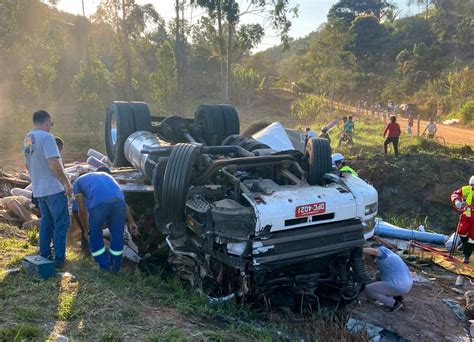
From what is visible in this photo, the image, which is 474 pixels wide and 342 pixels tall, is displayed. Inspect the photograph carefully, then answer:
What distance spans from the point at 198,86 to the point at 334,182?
127ft

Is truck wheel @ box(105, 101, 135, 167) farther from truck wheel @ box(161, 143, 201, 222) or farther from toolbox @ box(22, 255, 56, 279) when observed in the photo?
toolbox @ box(22, 255, 56, 279)

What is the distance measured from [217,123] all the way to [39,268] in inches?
133

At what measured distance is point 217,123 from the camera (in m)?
6.68

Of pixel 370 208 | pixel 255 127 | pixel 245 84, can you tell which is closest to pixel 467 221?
pixel 370 208

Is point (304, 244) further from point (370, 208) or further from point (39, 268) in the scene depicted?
point (39, 268)

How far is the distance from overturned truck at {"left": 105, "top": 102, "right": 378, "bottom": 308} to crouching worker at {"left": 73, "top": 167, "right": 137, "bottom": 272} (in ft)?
1.39

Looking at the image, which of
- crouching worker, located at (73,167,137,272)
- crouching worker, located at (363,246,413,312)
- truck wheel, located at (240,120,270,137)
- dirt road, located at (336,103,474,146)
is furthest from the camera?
dirt road, located at (336,103,474,146)

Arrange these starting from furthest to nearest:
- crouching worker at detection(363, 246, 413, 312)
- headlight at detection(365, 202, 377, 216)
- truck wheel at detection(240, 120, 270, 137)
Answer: truck wheel at detection(240, 120, 270, 137) → crouching worker at detection(363, 246, 413, 312) → headlight at detection(365, 202, 377, 216)

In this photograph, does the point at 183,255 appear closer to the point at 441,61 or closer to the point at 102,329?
the point at 102,329

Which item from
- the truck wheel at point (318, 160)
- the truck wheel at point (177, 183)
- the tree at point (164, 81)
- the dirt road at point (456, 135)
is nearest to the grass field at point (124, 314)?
the truck wheel at point (177, 183)

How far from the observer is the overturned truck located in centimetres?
381

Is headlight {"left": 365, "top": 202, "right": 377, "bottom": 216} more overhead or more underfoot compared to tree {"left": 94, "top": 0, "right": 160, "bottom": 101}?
more underfoot

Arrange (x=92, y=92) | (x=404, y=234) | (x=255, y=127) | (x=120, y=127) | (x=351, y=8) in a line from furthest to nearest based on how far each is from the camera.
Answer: (x=351, y=8), (x=92, y=92), (x=255, y=127), (x=404, y=234), (x=120, y=127)

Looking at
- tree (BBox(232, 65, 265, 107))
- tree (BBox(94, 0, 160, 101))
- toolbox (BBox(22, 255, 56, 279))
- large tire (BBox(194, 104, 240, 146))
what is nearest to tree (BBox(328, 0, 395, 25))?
tree (BBox(232, 65, 265, 107))
